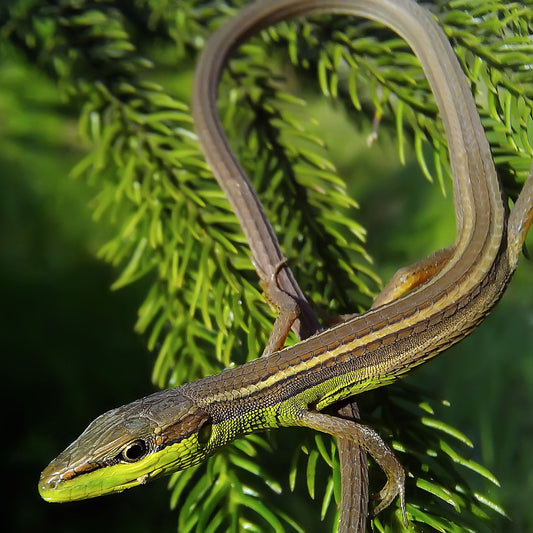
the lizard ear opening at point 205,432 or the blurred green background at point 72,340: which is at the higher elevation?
the lizard ear opening at point 205,432

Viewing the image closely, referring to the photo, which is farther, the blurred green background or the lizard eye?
the blurred green background

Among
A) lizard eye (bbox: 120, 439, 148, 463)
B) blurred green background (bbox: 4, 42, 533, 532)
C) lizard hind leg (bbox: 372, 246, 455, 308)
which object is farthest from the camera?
blurred green background (bbox: 4, 42, 533, 532)

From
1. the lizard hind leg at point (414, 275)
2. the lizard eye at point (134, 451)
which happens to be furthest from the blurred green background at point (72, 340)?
the lizard eye at point (134, 451)

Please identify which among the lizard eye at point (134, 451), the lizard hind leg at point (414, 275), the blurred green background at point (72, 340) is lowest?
the blurred green background at point (72, 340)

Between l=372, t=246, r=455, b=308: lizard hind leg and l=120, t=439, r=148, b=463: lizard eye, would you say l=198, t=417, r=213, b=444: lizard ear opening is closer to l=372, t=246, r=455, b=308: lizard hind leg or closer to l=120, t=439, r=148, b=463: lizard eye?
l=120, t=439, r=148, b=463: lizard eye

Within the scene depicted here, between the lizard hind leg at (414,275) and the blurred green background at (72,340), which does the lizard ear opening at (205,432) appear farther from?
the blurred green background at (72,340)

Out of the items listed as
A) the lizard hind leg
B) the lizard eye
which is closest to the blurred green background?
the lizard hind leg

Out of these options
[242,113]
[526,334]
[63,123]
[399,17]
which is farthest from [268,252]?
[526,334]

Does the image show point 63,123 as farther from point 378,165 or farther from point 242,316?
point 378,165
